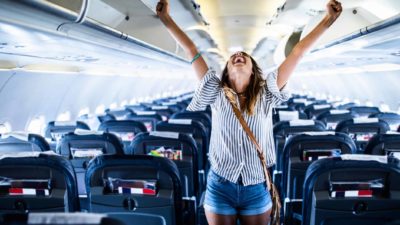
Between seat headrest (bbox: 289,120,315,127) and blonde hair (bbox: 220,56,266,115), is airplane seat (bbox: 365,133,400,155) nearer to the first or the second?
seat headrest (bbox: 289,120,315,127)

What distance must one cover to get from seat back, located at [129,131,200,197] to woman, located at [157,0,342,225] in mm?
1104

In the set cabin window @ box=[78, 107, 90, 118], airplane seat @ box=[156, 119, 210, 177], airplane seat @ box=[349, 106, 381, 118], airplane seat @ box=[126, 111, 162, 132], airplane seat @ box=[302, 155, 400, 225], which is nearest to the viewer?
airplane seat @ box=[302, 155, 400, 225]

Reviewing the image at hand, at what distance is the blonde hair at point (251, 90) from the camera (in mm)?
2603

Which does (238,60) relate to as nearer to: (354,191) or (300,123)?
(354,191)

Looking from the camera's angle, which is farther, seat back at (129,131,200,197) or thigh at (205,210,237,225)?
seat back at (129,131,200,197)

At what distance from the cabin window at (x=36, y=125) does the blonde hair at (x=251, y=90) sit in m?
5.90

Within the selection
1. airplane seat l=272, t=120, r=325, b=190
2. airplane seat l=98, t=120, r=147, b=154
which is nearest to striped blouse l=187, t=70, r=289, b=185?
airplane seat l=272, t=120, r=325, b=190

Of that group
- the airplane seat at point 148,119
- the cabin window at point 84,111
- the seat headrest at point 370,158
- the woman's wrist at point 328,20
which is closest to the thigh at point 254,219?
the seat headrest at point 370,158

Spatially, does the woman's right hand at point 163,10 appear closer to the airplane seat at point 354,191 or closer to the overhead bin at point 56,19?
the overhead bin at point 56,19

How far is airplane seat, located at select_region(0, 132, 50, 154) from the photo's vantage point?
3973 mm

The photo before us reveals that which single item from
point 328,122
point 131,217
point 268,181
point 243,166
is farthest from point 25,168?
point 328,122

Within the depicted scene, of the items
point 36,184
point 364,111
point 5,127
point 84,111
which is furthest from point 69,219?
point 84,111

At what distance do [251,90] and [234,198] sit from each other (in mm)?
683

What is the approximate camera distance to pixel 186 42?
9.58 feet
